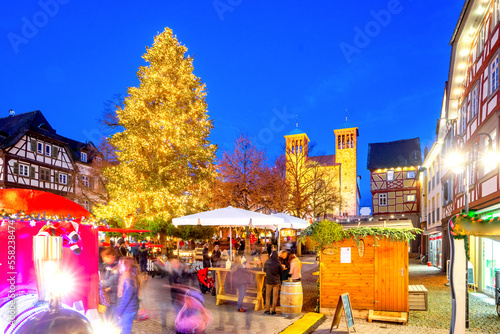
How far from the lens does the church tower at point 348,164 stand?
68375 mm

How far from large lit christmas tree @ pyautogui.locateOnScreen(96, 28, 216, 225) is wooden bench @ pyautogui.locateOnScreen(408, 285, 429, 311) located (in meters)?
13.1

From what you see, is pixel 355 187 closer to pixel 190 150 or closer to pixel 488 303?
pixel 190 150

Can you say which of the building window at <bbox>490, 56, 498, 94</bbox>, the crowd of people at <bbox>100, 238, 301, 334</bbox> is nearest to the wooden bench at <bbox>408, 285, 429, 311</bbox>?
the crowd of people at <bbox>100, 238, 301, 334</bbox>

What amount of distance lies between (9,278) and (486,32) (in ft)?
54.8

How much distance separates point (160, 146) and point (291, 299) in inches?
Result: 552

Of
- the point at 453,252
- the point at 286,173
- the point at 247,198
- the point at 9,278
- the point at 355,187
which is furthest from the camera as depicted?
the point at 355,187

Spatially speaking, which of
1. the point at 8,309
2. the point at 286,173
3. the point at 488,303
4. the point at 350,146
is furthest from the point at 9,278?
the point at 350,146

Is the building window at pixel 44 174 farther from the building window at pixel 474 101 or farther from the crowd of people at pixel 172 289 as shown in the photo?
the building window at pixel 474 101

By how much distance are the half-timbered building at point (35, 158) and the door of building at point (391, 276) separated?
2602cm

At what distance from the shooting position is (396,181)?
4641cm

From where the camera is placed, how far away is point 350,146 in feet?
245

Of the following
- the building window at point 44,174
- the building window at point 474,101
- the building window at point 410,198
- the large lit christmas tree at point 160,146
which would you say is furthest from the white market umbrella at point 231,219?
the building window at point 410,198

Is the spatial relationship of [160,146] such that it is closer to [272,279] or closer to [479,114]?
[272,279]

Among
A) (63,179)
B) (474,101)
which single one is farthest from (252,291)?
(63,179)
